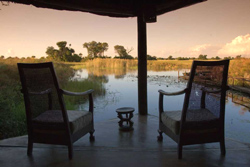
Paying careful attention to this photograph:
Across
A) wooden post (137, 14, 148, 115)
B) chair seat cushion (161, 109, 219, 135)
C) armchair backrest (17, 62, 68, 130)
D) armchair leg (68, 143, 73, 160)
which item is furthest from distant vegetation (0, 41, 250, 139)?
chair seat cushion (161, 109, 219, 135)

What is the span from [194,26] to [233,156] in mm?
15584

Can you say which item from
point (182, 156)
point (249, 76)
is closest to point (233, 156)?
point (182, 156)

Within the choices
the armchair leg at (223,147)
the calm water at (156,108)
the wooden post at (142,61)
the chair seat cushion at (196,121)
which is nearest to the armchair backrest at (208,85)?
the chair seat cushion at (196,121)

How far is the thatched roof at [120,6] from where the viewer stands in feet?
9.86

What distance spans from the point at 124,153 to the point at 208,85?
3.74 feet

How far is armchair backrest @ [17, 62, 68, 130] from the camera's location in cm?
180

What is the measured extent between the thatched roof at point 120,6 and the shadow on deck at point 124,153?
2077mm

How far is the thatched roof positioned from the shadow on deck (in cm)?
208

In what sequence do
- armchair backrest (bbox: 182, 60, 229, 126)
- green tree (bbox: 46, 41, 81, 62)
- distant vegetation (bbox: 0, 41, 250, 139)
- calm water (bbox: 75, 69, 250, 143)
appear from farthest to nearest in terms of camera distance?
1. green tree (bbox: 46, 41, 81, 62)
2. calm water (bbox: 75, 69, 250, 143)
3. distant vegetation (bbox: 0, 41, 250, 139)
4. armchair backrest (bbox: 182, 60, 229, 126)

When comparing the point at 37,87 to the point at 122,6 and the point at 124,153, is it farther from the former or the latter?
the point at 122,6

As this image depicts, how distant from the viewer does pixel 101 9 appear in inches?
129

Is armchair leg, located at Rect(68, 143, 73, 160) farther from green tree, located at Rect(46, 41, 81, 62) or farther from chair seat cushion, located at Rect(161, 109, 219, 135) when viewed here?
green tree, located at Rect(46, 41, 81, 62)

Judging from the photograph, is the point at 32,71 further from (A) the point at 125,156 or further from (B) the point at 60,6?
(B) the point at 60,6

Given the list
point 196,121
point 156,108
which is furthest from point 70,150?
point 156,108
